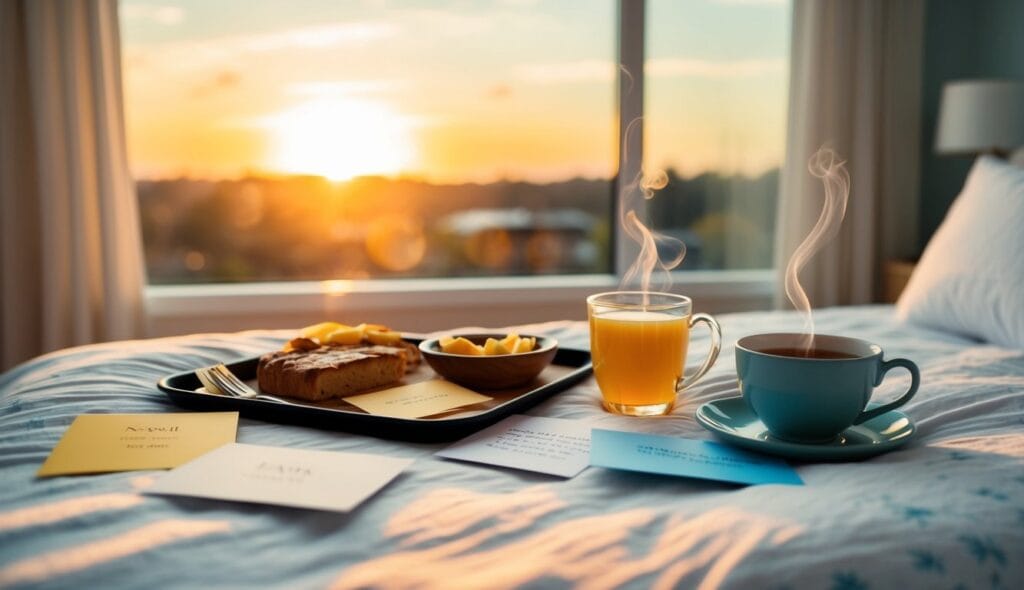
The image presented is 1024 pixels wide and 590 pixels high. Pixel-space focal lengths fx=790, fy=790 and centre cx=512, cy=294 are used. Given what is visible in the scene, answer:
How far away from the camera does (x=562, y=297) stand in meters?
Answer: 3.10

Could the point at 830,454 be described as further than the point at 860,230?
No

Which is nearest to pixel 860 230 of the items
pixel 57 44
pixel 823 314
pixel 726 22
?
pixel 726 22

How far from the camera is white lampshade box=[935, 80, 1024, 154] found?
249cm

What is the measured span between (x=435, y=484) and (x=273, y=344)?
0.74 meters

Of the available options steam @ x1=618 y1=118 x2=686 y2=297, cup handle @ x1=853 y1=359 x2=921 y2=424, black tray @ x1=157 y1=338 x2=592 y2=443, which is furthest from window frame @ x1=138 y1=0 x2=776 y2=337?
cup handle @ x1=853 y1=359 x2=921 y2=424

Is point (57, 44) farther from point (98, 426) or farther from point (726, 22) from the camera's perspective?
point (726, 22)

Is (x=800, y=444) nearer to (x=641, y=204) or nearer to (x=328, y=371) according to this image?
(x=328, y=371)

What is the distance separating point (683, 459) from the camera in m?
0.76

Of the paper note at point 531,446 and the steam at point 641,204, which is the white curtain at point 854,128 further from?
A: the paper note at point 531,446

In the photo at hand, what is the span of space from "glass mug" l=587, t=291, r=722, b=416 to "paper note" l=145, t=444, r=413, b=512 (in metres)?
0.31

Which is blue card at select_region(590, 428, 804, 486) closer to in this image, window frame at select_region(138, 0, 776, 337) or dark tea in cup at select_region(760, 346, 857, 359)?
dark tea in cup at select_region(760, 346, 857, 359)

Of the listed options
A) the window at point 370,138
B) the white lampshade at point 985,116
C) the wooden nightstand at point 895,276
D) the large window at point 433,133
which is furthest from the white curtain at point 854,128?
the window at point 370,138

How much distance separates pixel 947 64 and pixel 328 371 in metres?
3.18

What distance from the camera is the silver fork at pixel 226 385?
975mm
